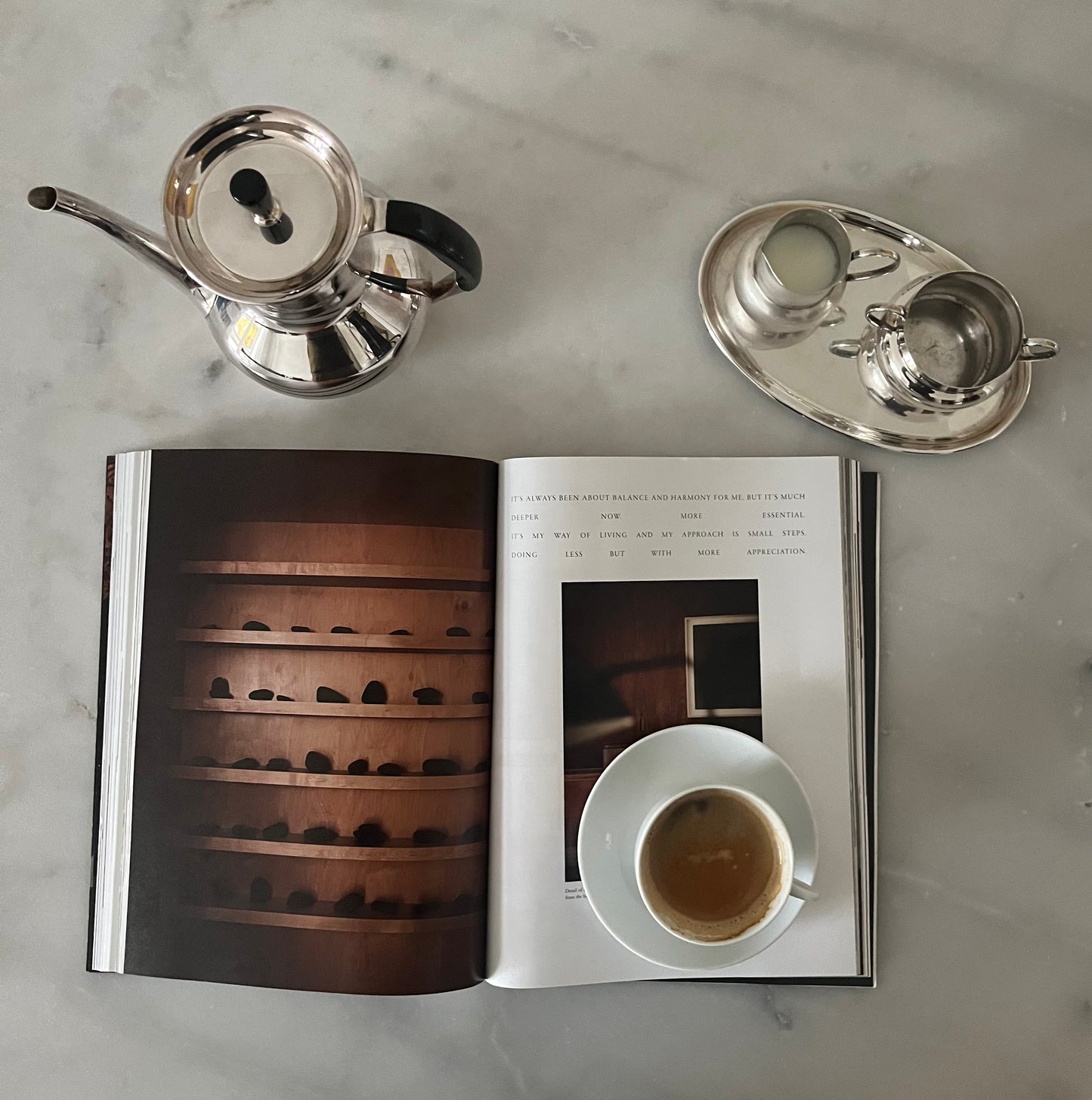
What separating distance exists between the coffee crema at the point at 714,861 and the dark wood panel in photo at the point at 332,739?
13 centimetres

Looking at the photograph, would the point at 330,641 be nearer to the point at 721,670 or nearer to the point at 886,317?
the point at 721,670

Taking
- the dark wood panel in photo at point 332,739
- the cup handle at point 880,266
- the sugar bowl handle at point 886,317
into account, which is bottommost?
the dark wood panel in photo at point 332,739

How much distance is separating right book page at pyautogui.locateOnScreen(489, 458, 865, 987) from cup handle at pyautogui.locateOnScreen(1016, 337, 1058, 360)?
13cm

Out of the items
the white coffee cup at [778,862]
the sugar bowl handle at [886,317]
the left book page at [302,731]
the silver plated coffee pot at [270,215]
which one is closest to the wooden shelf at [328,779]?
the left book page at [302,731]

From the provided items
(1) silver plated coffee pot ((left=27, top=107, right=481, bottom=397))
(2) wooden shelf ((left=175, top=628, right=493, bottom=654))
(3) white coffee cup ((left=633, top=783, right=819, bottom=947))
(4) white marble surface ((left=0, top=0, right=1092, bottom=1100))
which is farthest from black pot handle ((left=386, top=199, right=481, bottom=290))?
(3) white coffee cup ((left=633, top=783, right=819, bottom=947))

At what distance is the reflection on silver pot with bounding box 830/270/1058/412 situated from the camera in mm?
589

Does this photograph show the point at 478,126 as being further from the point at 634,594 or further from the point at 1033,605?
the point at 1033,605

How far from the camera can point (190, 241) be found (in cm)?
48

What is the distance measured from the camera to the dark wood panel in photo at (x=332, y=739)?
1.94 ft

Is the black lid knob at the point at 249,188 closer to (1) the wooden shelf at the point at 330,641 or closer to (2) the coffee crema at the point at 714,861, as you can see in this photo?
(1) the wooden shelf at the point at 330,641

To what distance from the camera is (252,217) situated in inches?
18.8

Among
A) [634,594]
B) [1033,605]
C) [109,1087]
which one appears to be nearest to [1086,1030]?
[1033,605]

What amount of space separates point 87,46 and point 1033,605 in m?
0.78

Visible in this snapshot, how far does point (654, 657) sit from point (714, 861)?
0.13 metres
